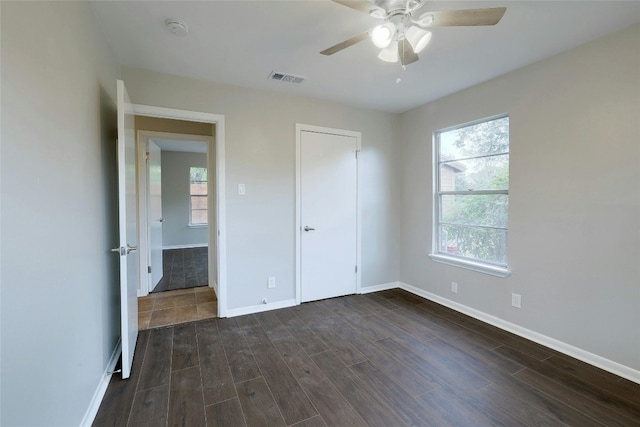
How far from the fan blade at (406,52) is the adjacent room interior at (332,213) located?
0.07 feet

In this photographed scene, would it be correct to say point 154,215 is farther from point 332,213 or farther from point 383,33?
point 383,33

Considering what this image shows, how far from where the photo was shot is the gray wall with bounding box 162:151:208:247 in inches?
289

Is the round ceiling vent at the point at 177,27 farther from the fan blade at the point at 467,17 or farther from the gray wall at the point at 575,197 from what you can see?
the gray wall at the point at 575,197

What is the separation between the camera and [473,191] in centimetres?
321

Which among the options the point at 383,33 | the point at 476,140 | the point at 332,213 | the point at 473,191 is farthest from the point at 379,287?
the point at 383,33

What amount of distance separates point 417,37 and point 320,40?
0.84m

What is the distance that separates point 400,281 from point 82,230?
3702 millimetres

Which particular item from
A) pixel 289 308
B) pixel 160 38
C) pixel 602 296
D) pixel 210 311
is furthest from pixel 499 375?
pixel 160 38

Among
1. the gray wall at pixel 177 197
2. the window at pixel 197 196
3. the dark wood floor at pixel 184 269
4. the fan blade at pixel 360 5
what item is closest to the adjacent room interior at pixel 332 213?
the fan blade at pixel 360 5

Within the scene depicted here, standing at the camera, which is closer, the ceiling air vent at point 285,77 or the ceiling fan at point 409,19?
the ceiling fan at point 409,19

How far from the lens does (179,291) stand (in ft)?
13.3

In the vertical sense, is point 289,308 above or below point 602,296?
below

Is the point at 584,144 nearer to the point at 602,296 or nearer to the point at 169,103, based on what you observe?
the point at 602,296

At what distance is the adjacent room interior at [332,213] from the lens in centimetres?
136
